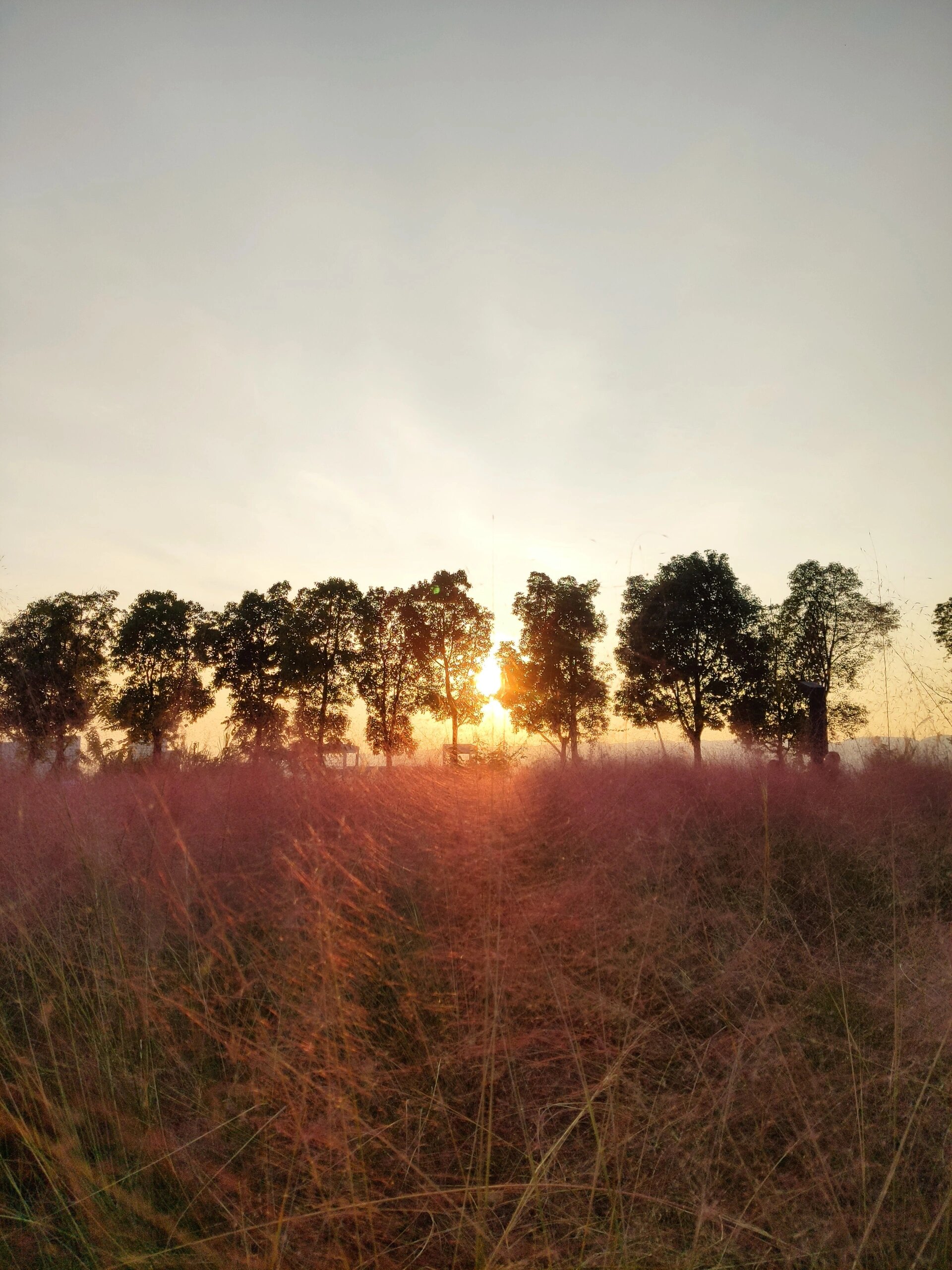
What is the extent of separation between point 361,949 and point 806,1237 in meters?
1.89

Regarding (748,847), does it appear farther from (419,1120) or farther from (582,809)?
(419,1120)

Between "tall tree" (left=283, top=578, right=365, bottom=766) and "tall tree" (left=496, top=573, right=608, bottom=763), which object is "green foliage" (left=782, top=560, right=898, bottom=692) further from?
"tall tree" (left=283, top=578, right=365, bottom=766)

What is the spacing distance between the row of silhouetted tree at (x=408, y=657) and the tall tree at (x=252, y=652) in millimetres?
56

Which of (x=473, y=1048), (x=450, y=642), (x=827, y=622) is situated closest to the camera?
(x=473, y=1048)

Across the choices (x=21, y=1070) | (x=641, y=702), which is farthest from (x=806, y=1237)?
(x=641, y=702)

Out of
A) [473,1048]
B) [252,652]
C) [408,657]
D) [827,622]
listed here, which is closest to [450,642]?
[408,657]

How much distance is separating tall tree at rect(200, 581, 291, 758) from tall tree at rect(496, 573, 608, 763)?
28.2 ft

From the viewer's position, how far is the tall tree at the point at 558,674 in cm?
2655

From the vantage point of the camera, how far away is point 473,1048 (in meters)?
2.38

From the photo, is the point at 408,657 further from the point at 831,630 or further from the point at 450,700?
the point at 831,630

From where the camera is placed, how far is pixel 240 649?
25.7 meters

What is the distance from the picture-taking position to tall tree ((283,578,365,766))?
2462 cm

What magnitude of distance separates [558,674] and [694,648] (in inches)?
217

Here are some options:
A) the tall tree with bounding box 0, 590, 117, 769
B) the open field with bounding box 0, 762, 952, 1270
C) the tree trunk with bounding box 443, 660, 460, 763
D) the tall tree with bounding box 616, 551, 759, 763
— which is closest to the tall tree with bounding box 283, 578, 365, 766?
the tree trunk with bounding box 443, 660, 460, 763
